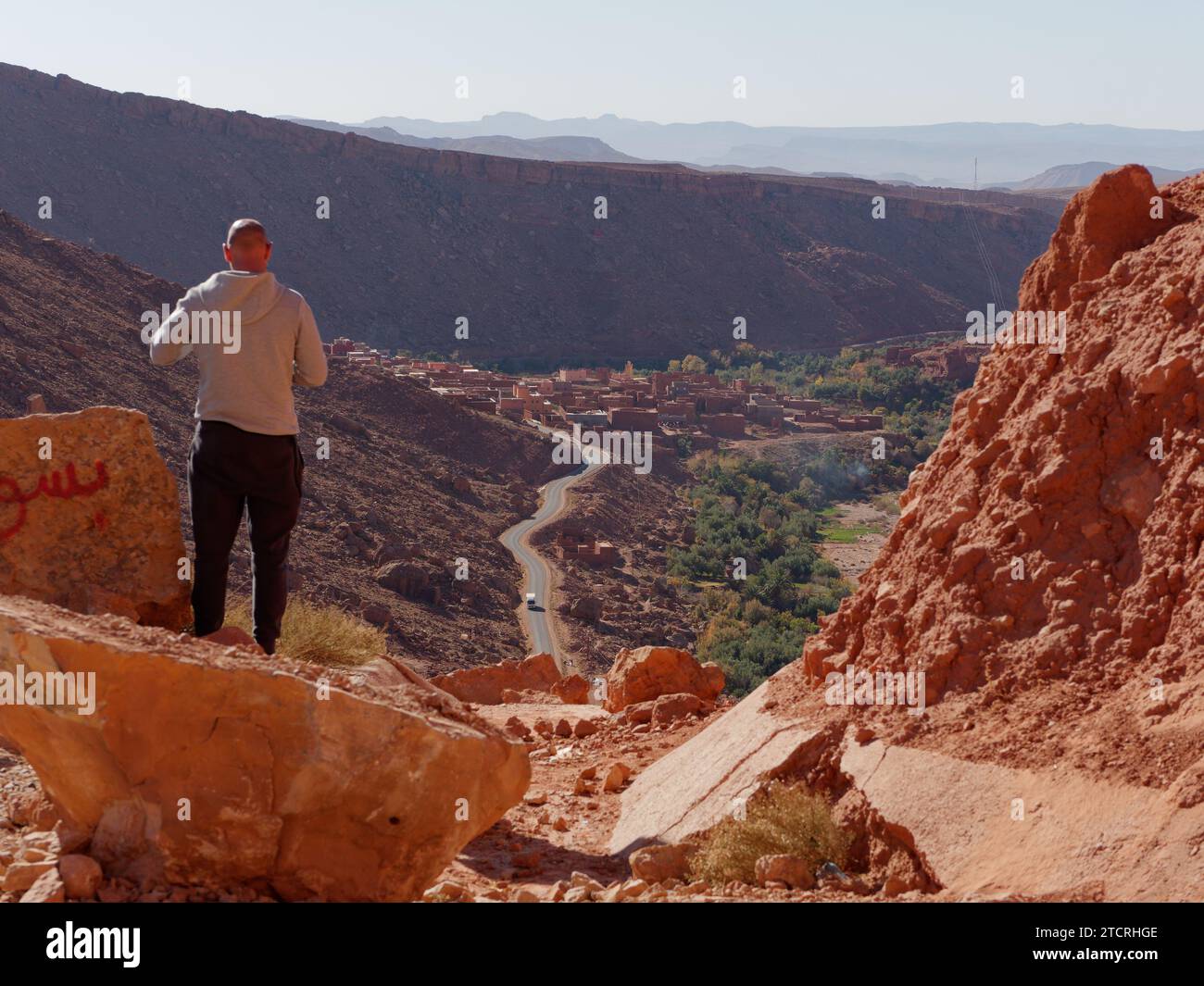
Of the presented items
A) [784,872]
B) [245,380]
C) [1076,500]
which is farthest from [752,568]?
[784,872]

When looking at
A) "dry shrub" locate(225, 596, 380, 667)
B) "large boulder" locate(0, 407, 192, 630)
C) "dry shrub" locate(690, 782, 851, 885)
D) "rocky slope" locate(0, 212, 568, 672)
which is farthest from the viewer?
"rocky slope" locate(0, 212, 568, 672)

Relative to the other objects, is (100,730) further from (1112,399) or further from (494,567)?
(494,567)

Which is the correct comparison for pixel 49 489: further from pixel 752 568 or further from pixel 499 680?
pixel 752 568

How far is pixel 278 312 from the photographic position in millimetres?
4645

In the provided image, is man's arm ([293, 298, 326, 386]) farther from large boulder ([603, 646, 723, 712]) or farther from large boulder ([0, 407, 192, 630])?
large boulder ([603, 646, 723, 712])

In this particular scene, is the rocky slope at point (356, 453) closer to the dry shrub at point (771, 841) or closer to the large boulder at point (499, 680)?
the large boulder at point (499, 680)

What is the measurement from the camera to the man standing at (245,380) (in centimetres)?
462

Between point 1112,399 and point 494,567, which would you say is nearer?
point 1112,399

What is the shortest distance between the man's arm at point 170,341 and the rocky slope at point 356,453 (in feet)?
47.7

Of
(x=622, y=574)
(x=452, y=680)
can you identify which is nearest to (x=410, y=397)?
(x=622, y=574)

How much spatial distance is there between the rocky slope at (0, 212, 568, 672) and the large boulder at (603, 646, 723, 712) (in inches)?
466

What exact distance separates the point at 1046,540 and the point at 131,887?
3105 millimetres

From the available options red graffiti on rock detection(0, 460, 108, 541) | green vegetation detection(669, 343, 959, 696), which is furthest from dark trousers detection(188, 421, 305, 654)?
green vegetation detection(669, 343, 959, 696)

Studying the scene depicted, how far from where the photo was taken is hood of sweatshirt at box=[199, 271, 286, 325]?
459 centimetres
